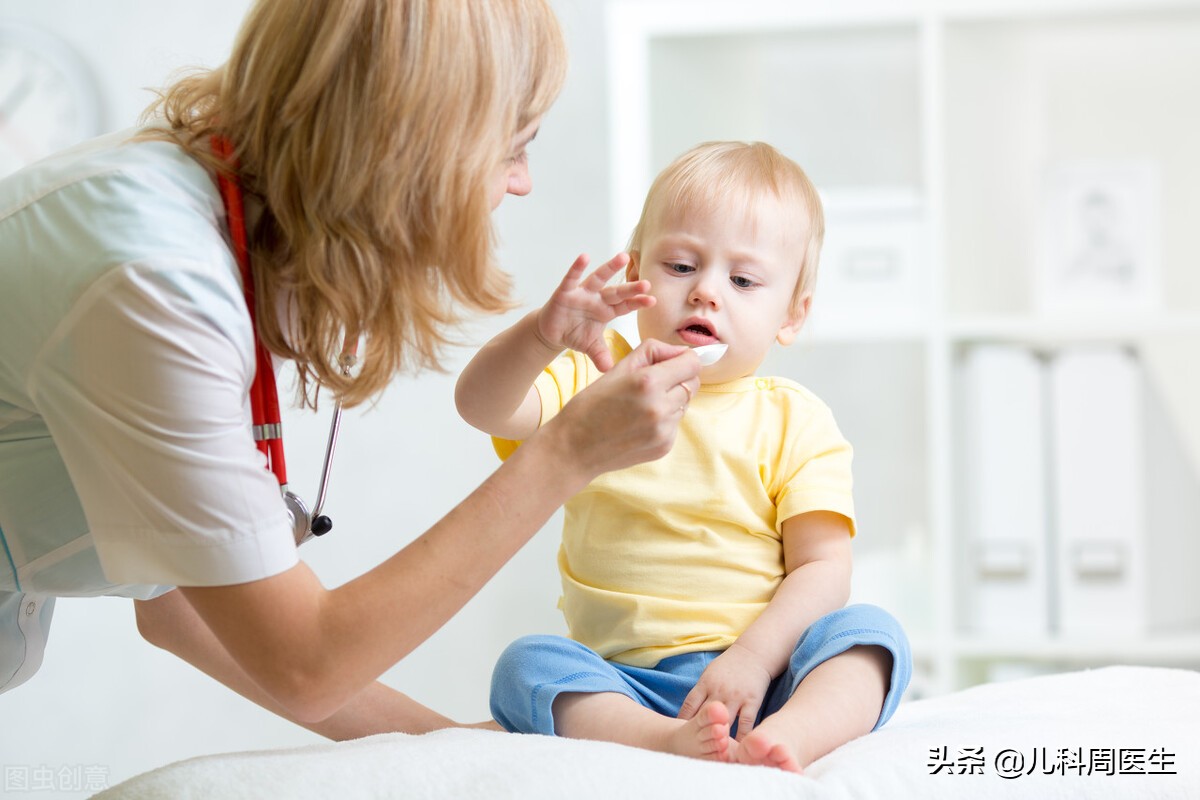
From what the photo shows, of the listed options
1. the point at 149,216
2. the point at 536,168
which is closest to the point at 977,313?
the point at 536,168

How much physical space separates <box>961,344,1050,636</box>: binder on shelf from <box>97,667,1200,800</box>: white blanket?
55.4 inches

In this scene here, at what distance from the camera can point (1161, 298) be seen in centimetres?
249

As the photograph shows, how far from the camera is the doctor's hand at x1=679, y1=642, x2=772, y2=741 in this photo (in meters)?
1.06

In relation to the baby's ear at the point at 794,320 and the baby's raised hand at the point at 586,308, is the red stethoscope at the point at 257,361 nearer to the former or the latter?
the baby's raised hand at the point at 586,308

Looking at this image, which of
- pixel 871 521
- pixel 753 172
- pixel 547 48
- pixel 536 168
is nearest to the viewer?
pixel 547 48

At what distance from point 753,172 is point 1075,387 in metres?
1.36

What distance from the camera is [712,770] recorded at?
857mm

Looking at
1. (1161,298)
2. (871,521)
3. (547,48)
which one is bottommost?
(871,521)

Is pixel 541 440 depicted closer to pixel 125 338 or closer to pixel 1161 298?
pixel 125 338

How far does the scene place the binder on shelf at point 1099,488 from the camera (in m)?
2.34

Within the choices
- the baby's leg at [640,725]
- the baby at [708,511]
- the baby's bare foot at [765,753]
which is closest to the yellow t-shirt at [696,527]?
the baby at [708,511]

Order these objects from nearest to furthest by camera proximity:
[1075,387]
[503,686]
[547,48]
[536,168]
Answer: [547,48] < [503,686] < [1075,387] < [536,168]

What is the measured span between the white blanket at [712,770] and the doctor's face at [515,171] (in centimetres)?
47

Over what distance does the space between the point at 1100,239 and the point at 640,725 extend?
72.8 inches
